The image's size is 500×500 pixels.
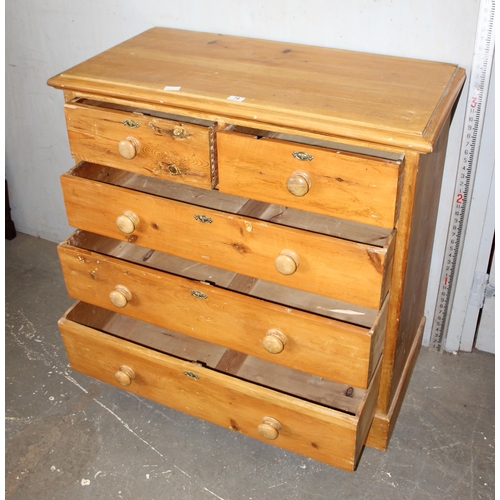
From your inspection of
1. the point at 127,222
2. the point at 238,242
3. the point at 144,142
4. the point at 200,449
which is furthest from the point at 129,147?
the point at 200,449

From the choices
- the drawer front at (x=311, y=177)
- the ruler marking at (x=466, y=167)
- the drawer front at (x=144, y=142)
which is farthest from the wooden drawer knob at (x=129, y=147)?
the ruler marking at (x=466, y=167)

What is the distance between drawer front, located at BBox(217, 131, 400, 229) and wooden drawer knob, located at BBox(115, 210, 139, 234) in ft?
0.94

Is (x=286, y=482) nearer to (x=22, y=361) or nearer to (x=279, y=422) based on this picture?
(x=279, y=422)

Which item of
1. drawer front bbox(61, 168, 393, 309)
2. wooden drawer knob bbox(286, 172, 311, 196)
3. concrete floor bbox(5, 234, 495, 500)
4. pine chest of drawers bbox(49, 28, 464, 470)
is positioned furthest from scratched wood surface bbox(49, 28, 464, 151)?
concrete floor bbox(5, 234, 495, 500)

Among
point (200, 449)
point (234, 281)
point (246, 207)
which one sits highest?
point (246, 207)

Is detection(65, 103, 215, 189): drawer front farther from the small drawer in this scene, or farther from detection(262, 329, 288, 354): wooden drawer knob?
the small drawer

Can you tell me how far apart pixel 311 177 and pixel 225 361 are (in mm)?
680

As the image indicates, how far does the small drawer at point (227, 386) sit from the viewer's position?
1.58m

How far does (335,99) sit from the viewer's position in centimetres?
143

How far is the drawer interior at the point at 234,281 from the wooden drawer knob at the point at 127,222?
0.21m

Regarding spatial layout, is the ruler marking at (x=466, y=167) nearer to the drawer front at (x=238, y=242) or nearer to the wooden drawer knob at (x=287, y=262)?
the drawer front at (x=238, y=242)

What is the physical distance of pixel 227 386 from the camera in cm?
164

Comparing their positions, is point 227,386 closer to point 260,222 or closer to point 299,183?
point 260,222

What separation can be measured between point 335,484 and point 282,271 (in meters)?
0.68
